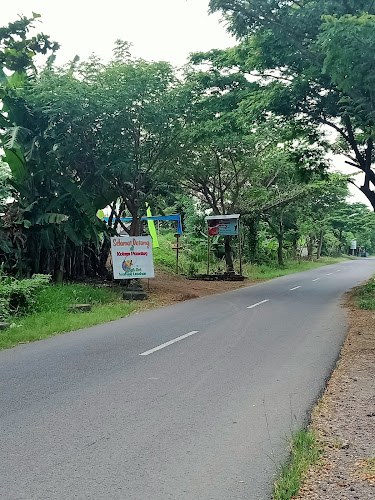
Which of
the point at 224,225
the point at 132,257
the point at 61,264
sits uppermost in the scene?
the point at 224,225

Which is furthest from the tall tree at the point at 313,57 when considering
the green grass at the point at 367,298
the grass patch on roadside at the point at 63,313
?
the grass patch on roadside at the point at 63,313

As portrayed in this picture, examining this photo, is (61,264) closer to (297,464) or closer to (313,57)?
(313,57)

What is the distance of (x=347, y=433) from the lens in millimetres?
4707

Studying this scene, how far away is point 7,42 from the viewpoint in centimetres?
1858

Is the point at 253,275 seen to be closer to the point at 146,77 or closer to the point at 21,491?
the point at 146,77

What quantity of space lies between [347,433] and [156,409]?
1993 mm

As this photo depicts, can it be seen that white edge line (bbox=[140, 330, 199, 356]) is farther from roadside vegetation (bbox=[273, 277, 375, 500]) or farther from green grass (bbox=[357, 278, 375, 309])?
green grass (bbox=[357, 278, 375, 309])

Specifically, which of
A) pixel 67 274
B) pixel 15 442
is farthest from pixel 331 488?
pixel 67 274

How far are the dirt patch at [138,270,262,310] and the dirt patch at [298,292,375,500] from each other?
8.51 metres

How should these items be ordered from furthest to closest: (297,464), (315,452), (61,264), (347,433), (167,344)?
(61,264) < (167,344) < (347,433) < (315,452) < (297,464)

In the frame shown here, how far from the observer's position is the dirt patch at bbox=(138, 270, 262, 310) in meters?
16.6

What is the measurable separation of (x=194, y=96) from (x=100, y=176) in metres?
4.36

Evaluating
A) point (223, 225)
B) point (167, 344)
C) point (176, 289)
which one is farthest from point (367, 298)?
point (223, 225)

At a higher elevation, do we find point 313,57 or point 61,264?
point 313,57
